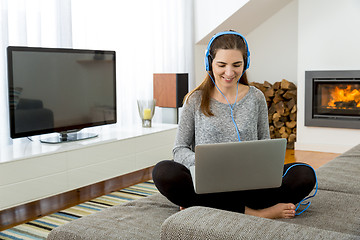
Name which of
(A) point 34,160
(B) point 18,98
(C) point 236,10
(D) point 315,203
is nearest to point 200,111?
(D) point 315,203

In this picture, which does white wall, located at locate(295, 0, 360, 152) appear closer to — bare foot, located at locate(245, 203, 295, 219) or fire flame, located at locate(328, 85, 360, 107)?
fire flame, located at locate(328, 85, 360, 107)

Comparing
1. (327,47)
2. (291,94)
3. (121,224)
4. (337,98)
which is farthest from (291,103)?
(121,224)

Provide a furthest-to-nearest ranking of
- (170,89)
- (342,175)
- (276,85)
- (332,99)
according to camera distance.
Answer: (276,85) < (332,99) < (170,89) < (342,175)

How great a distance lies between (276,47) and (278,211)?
4376 millimetres

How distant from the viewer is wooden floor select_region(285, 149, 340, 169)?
4.71 metres

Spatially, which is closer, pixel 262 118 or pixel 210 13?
pixel 262 118

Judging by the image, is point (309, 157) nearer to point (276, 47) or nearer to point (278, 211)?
point (276, 47)

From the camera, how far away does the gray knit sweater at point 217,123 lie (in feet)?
6.74

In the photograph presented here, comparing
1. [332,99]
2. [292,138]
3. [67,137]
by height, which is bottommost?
[292,138]

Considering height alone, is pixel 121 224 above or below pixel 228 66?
below

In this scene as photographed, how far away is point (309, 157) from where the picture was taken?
16.2 feet

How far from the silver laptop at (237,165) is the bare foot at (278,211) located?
0.17m

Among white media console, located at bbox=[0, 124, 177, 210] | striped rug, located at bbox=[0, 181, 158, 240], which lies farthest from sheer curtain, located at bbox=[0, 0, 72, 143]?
striped rug, located at bbox=[0, 181, 158, 240]

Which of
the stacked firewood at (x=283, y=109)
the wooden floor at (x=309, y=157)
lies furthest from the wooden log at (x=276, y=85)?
the wooden floor at (x=309, y=157)
